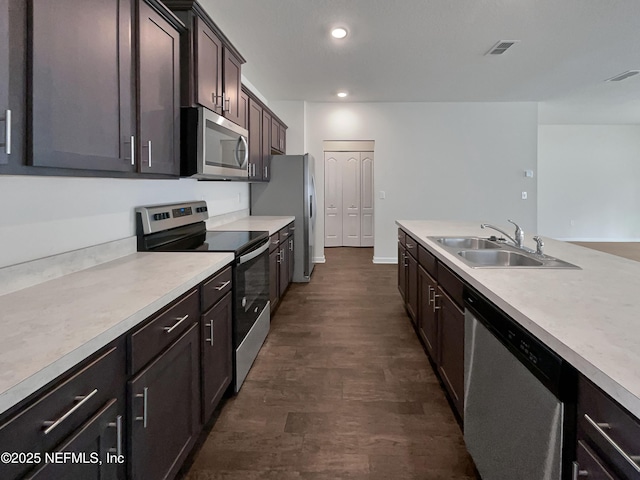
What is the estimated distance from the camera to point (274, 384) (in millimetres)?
2471

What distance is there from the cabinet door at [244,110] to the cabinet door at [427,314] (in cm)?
193

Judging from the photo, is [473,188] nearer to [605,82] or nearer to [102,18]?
[605,82]

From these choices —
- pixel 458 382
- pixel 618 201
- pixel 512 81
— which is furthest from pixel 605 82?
pixel 458 382

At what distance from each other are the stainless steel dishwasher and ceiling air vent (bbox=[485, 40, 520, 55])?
3.13 m

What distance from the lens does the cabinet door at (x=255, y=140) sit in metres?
3.88

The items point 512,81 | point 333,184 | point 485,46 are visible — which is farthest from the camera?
point 333,184

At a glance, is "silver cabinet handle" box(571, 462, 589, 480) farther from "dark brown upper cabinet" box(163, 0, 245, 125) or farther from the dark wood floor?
"dark brown upper cabinet" box(163, 0, 245, 125)

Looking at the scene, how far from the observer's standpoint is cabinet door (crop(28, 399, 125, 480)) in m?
0.86

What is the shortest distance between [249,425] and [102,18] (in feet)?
6.29

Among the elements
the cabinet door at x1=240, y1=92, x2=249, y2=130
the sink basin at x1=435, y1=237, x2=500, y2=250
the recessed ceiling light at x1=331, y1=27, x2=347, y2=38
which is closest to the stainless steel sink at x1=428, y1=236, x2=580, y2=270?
the sink basin at x1=435, y1=237, x2=500, y2=250

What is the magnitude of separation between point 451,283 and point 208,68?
6.35ft

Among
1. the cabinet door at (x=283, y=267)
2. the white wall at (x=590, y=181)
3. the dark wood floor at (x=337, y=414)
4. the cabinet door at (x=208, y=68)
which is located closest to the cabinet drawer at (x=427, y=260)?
the dark wood floor at (x=337, y=414)

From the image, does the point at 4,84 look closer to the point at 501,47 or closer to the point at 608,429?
the point at 608,429

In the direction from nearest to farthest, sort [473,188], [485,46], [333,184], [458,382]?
1. [458,382]
2. [485,46]
3. [473,188]
4. [333,184]
